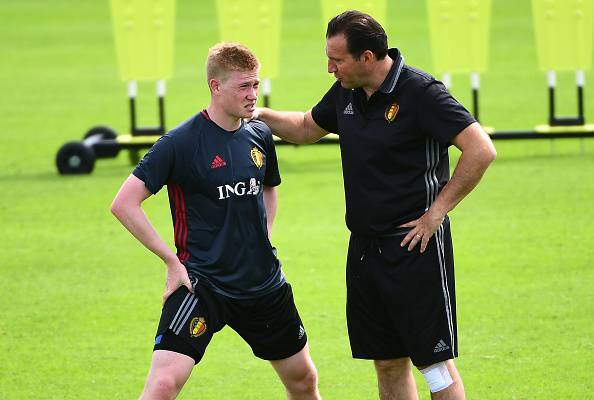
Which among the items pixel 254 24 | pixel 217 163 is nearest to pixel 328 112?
Result: pixel 217 163

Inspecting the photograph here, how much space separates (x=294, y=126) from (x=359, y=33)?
2.92ft

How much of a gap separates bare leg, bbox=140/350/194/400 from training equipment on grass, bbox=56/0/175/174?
828 cm

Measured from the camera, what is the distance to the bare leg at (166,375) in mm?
5656

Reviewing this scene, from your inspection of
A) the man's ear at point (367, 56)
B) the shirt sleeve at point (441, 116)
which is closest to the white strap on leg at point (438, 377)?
the shirt sleeve at point (441, 116)

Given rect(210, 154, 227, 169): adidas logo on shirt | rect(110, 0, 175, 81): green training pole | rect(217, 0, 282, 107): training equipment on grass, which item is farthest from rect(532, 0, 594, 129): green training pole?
rect(210, 154, 227, 169): adidas logo on shirt

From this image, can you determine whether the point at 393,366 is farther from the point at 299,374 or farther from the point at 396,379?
the point at 299,374

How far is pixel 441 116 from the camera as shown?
5.79 m

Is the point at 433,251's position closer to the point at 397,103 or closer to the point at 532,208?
the point at 397,103

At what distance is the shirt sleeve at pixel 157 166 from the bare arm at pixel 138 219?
0.03 metres

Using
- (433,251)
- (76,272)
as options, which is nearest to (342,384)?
(433,251)

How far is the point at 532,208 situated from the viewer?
11.6 m

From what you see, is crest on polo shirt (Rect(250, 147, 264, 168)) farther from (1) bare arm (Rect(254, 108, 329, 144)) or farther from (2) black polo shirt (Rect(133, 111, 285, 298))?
(1) bare arm (Rect(254, 108, 329, 144))

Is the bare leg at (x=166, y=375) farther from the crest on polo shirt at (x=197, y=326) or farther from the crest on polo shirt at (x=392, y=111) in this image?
the crest on polo shirt at (x=392, y=111)

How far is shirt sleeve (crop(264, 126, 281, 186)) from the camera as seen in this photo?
247 inches
